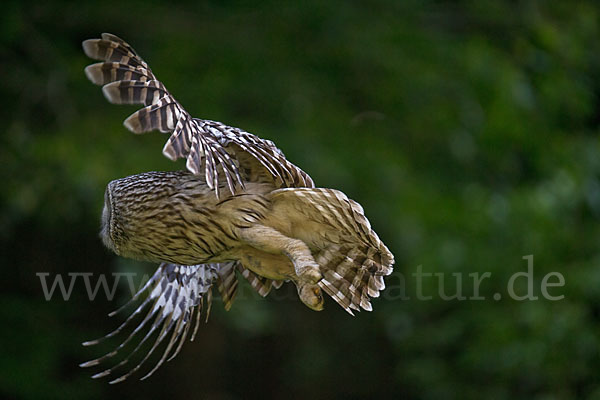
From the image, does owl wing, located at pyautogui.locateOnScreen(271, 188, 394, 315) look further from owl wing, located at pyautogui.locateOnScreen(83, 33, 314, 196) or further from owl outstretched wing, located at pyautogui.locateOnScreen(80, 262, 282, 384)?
owl outstretched wing, located at pyautogui.locateOnScreen(80, 262, 282, 384)

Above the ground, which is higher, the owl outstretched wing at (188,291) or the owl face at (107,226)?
the owl face at (107,226)

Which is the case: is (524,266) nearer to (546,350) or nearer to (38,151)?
(546,350)

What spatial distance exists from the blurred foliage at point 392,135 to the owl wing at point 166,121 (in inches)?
117

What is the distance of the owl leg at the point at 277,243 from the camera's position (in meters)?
2.18

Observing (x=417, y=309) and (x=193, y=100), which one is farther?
(x=417, y=309)

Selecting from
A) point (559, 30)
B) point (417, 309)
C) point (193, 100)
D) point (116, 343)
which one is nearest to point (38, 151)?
point (193, 100)

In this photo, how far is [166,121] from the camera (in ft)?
6.82

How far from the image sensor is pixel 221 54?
20.1ft

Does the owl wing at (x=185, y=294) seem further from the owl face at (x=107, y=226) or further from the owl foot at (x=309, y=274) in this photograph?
the owl foot at (x=309, y=274)

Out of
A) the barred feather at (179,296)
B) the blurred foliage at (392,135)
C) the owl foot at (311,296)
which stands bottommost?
the owl foot at (311,296)

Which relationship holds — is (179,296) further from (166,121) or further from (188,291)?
(166,121)

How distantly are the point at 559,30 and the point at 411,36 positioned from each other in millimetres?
1198

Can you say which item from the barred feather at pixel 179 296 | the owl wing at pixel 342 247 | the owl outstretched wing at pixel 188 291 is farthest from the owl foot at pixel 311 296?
the barred feather at pixel 179 296

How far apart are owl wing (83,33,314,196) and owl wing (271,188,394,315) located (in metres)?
0.10
